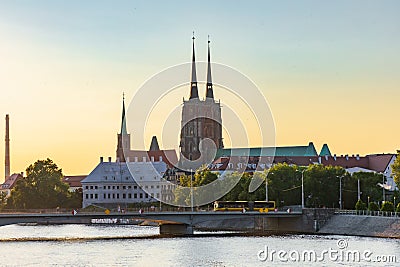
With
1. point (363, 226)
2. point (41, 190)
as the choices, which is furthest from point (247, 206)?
point (41, 190)

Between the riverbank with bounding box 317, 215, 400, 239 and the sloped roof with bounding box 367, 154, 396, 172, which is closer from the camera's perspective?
the riverbank with bounding box 317, 215, 400, 239

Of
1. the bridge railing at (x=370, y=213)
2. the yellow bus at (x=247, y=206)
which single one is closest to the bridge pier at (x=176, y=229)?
the yellow bus at (x=247, y=206)

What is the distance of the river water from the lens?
76.9 meters

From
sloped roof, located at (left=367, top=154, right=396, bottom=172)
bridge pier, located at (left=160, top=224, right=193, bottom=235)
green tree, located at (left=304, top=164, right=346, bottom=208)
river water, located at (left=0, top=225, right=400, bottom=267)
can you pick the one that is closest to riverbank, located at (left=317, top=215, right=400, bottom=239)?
river water, located at (left=0, top=225, right=400, bottom=267)

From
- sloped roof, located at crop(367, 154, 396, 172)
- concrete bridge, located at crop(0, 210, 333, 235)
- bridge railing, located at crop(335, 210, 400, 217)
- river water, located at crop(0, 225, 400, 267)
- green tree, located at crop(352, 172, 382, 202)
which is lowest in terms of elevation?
river water, located at crop(0, 225, 400, 267)

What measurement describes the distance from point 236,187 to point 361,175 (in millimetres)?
19356

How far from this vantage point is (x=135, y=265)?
75.5m

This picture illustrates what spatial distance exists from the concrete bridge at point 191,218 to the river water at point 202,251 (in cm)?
259

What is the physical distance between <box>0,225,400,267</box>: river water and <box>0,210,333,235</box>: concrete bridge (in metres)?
2.59

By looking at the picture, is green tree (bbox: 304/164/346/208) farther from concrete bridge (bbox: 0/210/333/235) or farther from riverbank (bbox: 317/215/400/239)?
riverbank (bbox: 317/215/400/239)

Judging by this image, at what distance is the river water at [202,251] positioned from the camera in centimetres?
7688

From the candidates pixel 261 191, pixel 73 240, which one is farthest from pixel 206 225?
pixel 73 240

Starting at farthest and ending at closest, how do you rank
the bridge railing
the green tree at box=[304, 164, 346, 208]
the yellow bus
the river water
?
1. the green tree at box=[304, 164, 346, 208]
2. the yellow bus
3. the bridge railing
4. the river water

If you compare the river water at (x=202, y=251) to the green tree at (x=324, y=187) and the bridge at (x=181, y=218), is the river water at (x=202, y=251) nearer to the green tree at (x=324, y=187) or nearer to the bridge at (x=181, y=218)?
the bridge at (x=181, y=218)
